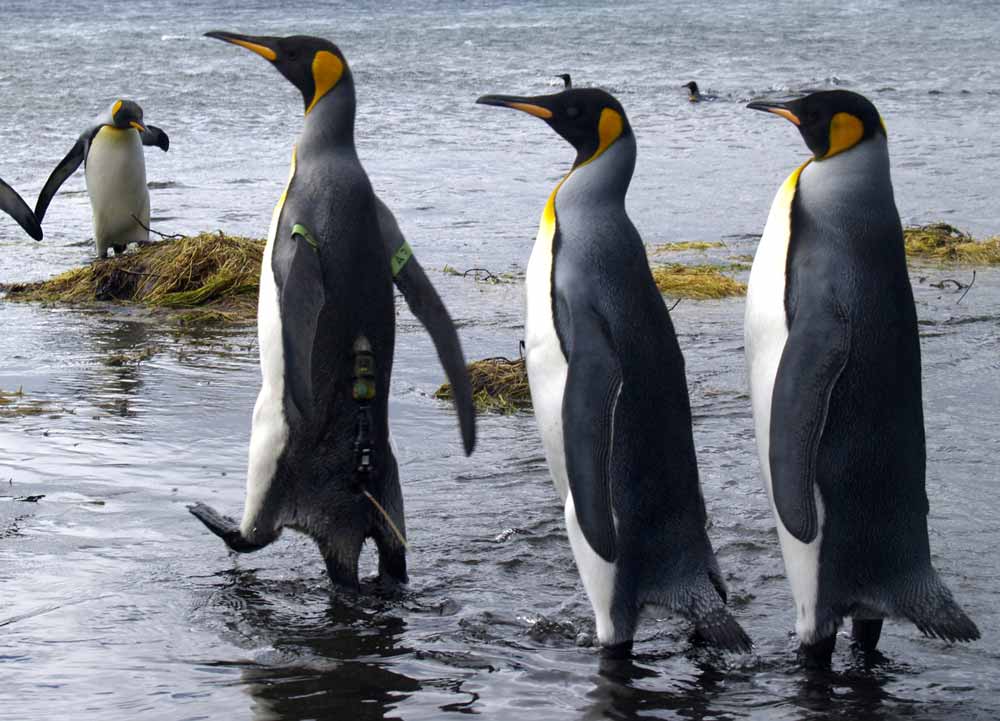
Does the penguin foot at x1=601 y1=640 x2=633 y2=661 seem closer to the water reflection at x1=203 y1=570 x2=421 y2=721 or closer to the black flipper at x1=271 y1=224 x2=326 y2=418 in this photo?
the water reflection at x1=203 y1=570 x2=421 y2=721

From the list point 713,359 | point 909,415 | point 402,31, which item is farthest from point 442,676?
point 402,31

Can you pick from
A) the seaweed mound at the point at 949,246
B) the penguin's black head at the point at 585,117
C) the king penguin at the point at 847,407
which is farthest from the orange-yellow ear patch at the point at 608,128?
the seaweed mound at the point at 949,246

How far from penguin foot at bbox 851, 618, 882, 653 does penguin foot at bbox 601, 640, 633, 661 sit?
55 centimetres

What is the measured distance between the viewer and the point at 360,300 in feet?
12.7

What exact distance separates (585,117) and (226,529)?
4.82 ft

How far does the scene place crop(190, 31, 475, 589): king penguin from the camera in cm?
383

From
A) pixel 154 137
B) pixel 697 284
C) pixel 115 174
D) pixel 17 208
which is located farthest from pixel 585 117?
pixel 154 137

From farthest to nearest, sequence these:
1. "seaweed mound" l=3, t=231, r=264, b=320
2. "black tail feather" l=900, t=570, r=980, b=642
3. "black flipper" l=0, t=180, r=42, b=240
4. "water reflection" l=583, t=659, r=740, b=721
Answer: "seaweed mound" l=3, t=231, r=264, b=320 → "black flipper" l=0, t=180, r=42, b=240 → "black tail feather" l=900, t=570, r=980, b=642 → "water reflection" l=583, t=659, r=740, b=721

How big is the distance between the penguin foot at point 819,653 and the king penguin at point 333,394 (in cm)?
107

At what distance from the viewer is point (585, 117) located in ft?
12.0

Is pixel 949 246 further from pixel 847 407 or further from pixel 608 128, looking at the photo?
pixel 847 407

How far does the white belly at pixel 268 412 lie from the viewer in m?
3.83

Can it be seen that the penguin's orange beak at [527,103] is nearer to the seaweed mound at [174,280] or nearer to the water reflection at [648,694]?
the water reflection at [648,694]

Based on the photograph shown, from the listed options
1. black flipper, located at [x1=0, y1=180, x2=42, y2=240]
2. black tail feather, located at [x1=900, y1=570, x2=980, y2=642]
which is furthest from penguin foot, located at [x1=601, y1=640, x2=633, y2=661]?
black flipper, located at [x1=0, y1=180, x2=42, y2=240]
